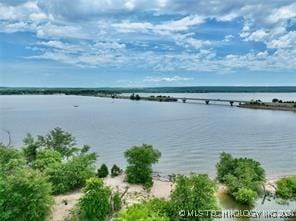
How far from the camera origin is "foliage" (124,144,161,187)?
90.0ft

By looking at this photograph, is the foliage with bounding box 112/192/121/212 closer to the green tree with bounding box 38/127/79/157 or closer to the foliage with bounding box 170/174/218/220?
the foliage with bounding box 170/174/218/220

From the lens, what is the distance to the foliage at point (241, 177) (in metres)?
23.8

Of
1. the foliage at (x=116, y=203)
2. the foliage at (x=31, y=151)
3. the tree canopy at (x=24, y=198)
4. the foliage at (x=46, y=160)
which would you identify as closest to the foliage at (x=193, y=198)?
the foliage at (x=116, y=203)

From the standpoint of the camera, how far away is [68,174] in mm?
25562

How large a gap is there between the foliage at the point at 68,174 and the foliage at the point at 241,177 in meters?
10.5

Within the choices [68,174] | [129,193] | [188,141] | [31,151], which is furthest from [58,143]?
[188,141]

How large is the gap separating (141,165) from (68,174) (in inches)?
229

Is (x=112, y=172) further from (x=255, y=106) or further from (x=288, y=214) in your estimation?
(x=255, y=106)

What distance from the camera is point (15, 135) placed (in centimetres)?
5394

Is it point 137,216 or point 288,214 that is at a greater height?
point 137,216

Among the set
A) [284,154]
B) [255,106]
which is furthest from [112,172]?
[255,106]

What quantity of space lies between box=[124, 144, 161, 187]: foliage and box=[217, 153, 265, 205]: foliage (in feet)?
18.8

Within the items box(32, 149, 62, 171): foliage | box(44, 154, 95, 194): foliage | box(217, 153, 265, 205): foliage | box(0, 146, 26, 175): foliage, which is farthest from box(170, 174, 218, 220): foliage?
box(0, 146, 26, 175): foliage

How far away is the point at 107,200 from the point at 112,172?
919 centimetres
